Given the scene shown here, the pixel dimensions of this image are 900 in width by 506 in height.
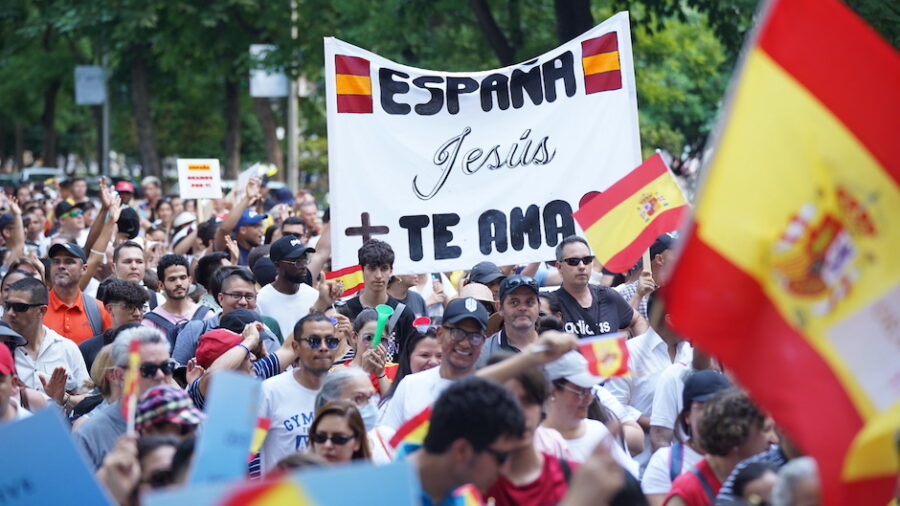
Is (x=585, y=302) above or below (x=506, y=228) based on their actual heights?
below

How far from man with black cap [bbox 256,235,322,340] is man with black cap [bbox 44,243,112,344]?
1.11m

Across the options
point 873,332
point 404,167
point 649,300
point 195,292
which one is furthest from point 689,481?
point 195,292

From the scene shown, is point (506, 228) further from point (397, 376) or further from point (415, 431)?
point (415, 431)

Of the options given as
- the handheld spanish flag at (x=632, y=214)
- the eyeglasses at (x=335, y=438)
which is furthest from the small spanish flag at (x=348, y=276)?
the eyeglasses at (x=335, y=438)

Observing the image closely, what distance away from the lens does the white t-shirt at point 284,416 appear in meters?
6.53

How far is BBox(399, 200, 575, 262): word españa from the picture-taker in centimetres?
928

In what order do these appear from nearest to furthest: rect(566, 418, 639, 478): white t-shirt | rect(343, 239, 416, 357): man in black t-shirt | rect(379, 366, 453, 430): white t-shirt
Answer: rect(566, 418, 639, 478): white t-shirt < rect(379, 366, 453, 430): white t-shirt < rect(343, 239, 416, 357): man in black t-shirt

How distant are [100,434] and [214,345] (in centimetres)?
144

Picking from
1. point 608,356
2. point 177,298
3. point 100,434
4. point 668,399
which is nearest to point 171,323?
point 177,298

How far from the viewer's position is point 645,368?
7.65 meters

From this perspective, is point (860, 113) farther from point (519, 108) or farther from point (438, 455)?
point (519, 108)

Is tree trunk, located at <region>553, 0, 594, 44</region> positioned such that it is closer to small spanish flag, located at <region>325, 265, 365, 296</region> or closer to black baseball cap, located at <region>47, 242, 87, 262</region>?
small spanish flag, located at <region>325, 265, 365, 296</region>

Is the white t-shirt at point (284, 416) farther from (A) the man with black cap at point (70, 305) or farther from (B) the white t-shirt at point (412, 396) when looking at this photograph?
(A) the man with black cap at point (70, 305)

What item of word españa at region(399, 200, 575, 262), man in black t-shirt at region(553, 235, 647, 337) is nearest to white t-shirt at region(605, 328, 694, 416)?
man in black t-shirt at region(553, 235, 647, 337)
